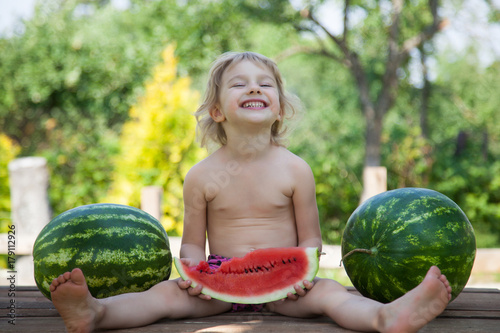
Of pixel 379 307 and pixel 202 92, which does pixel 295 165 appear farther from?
pixel 202 92

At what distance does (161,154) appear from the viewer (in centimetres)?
693

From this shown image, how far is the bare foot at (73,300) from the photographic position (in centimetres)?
189

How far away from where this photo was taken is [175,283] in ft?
7.57

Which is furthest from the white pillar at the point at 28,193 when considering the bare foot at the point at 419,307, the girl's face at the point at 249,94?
the bare foot at the point at 419,307

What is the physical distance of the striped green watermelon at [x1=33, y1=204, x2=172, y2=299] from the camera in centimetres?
230

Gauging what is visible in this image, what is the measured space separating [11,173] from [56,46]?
252 inches

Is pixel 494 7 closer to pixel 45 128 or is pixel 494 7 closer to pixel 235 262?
pixel 235 262

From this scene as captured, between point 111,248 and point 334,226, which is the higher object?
point 111,248

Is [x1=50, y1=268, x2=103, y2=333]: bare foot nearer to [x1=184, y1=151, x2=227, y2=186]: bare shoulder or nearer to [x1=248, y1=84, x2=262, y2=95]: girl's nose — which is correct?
[x1=184, y1=151, x2=227, y2=186]: bare shoulder

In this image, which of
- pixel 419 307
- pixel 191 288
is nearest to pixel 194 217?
pixel 191 288

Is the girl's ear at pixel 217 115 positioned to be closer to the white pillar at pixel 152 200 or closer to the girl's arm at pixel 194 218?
the girl's arm at pixel 194 218

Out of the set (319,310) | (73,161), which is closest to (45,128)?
(73,161)

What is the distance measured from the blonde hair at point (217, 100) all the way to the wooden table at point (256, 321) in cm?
117

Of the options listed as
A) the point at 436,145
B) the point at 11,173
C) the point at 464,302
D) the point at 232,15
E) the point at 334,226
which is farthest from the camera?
the point at 436,145
